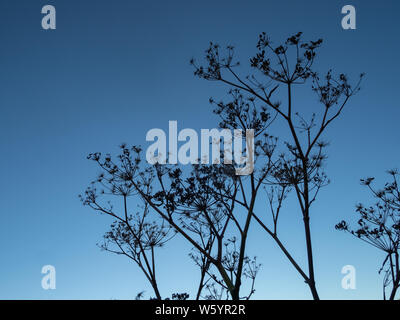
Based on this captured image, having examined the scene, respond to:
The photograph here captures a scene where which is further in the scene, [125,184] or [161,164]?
[125,184]

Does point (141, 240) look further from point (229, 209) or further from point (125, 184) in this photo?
point (229, 209)

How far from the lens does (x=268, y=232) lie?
10555mm

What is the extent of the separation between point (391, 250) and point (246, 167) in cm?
405

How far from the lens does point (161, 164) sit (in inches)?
474

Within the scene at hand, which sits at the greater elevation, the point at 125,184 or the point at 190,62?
the point at 190,62

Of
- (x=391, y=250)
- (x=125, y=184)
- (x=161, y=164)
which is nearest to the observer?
(x=391, y=250)
